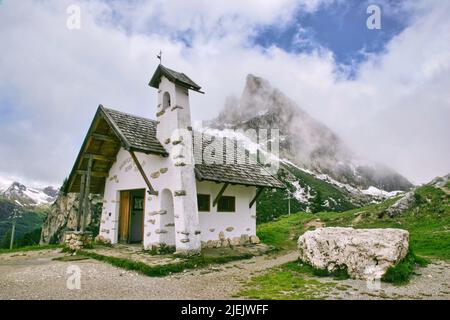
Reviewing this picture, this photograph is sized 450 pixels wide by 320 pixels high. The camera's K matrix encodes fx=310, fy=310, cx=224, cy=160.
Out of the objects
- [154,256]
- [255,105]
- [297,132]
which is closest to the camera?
[154,256]

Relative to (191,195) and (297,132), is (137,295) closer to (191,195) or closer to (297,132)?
(191,195)

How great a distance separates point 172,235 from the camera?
13.0 m

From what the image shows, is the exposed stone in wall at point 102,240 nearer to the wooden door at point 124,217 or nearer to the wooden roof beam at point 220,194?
the wooden door at point 124,217

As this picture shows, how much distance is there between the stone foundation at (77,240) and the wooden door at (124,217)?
170cm

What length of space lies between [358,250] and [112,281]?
7008 millimetres

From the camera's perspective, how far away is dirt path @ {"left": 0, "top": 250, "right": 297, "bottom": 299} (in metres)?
7.22

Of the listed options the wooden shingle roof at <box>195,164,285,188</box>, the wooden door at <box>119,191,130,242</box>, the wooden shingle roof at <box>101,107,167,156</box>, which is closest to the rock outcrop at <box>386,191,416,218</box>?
the wooden shingle roof at <box>195,164,285,188</box>

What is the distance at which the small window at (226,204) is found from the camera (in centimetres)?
1502

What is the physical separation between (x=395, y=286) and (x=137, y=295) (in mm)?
6324

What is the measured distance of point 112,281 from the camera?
341 inches

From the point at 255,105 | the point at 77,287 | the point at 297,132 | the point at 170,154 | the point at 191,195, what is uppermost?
the point at 255,105

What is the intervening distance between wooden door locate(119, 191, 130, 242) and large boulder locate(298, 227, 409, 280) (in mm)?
9257

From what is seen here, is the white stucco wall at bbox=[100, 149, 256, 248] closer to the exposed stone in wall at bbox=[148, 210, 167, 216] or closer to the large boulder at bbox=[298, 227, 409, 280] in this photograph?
the exposed stone in wall at bbox=[148, 210, 167, 216]
